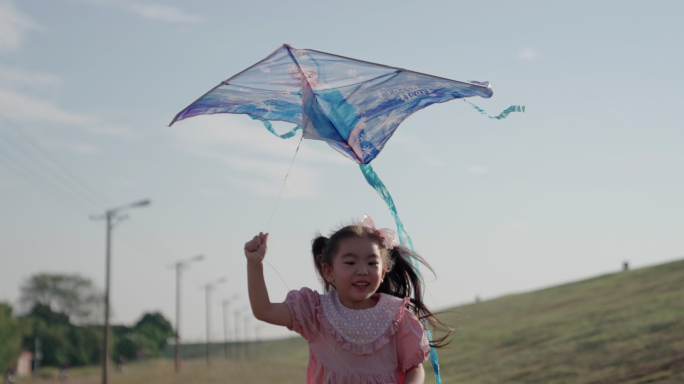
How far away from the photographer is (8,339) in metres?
75.1

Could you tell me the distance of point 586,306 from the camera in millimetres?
47750

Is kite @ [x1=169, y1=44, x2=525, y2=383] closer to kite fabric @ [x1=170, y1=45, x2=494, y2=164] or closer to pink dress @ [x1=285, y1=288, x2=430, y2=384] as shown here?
kite fabric @ [x1=170, y1=45, x2=494, y2=164]

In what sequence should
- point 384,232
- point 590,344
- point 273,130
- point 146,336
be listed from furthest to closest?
point 146,336 → point 590,344 → point 273,130 → point 384,232

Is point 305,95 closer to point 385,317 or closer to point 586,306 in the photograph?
point 385,317

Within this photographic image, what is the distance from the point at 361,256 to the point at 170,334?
134 meters

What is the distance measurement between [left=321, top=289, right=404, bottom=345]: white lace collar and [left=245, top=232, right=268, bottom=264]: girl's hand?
0.64 metres

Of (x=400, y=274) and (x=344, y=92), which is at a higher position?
(x=344, y=92)

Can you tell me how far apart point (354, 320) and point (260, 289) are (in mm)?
612

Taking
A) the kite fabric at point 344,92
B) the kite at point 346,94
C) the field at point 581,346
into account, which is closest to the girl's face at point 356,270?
the kite at point 346,94

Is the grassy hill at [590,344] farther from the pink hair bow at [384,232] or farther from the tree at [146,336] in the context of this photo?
the tree at [146,336]

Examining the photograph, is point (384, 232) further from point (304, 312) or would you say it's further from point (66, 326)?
point (66, 326)

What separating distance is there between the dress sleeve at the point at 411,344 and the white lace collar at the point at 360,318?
0.10 m

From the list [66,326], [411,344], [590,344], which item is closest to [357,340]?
[411,344]

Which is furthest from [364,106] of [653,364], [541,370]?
[541,370]
